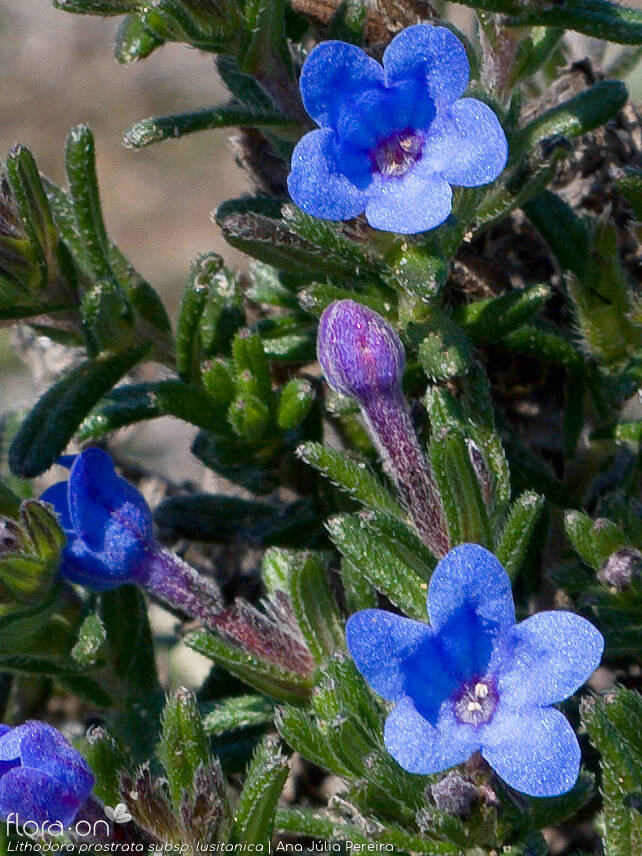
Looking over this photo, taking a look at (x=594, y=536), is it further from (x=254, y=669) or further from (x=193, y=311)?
(x=193, y=311)

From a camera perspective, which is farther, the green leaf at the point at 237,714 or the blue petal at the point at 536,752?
the green leaf at the point at 237,714

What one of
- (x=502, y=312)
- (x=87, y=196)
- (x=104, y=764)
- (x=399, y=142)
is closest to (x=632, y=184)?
(x=502, y=312)

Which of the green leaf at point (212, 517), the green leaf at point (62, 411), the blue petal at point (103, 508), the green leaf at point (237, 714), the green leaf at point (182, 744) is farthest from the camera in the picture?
the green leaf at point (212, 517)

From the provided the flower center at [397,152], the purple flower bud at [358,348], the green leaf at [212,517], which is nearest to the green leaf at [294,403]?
the green leaf at [212,517]

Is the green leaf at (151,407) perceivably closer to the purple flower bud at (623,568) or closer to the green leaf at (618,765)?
the purple flower bud at (623,568)

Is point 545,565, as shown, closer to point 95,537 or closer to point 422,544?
point 422,544

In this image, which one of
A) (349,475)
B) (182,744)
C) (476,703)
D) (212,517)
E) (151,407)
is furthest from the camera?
(212,517)
